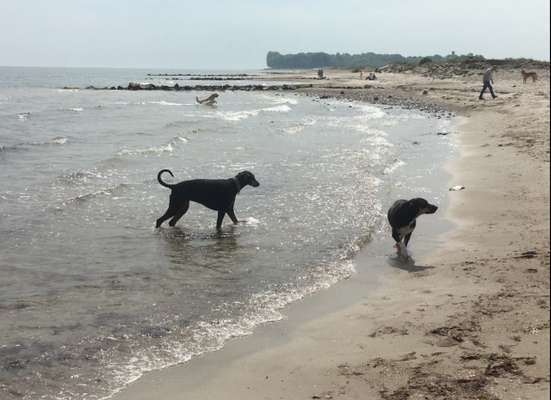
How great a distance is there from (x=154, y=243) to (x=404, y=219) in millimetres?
3868

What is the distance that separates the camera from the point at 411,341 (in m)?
5.26

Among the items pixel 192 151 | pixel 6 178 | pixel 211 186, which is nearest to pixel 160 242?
pixel 211 186

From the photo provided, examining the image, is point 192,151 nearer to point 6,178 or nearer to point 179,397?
point 6,178

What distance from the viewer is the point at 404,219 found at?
28.8 feet

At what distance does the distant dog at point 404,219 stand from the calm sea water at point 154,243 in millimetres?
662

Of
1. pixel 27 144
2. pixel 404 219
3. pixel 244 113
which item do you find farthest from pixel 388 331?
pixel 244 113

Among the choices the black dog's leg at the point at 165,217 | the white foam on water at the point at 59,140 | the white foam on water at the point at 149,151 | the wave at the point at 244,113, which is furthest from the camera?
the wave at the point at 244,113

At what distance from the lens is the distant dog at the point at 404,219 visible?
8.73 meters

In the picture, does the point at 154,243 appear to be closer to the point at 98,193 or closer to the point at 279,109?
the point at 98,193

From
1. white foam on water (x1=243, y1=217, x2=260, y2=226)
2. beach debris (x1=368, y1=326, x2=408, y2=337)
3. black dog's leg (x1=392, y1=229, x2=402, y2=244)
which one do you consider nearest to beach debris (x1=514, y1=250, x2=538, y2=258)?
black dog's leg (x1=392, y1=229, x2=402, y2=244)

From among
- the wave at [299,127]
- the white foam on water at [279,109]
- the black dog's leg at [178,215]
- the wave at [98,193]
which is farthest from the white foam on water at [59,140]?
the white foam on water at [279,109]

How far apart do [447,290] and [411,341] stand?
63.3 inches

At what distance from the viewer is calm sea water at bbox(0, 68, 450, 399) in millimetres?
5500

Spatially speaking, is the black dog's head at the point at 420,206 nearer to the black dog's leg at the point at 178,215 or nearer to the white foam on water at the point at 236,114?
the black dog's leg at the point at 178,215
